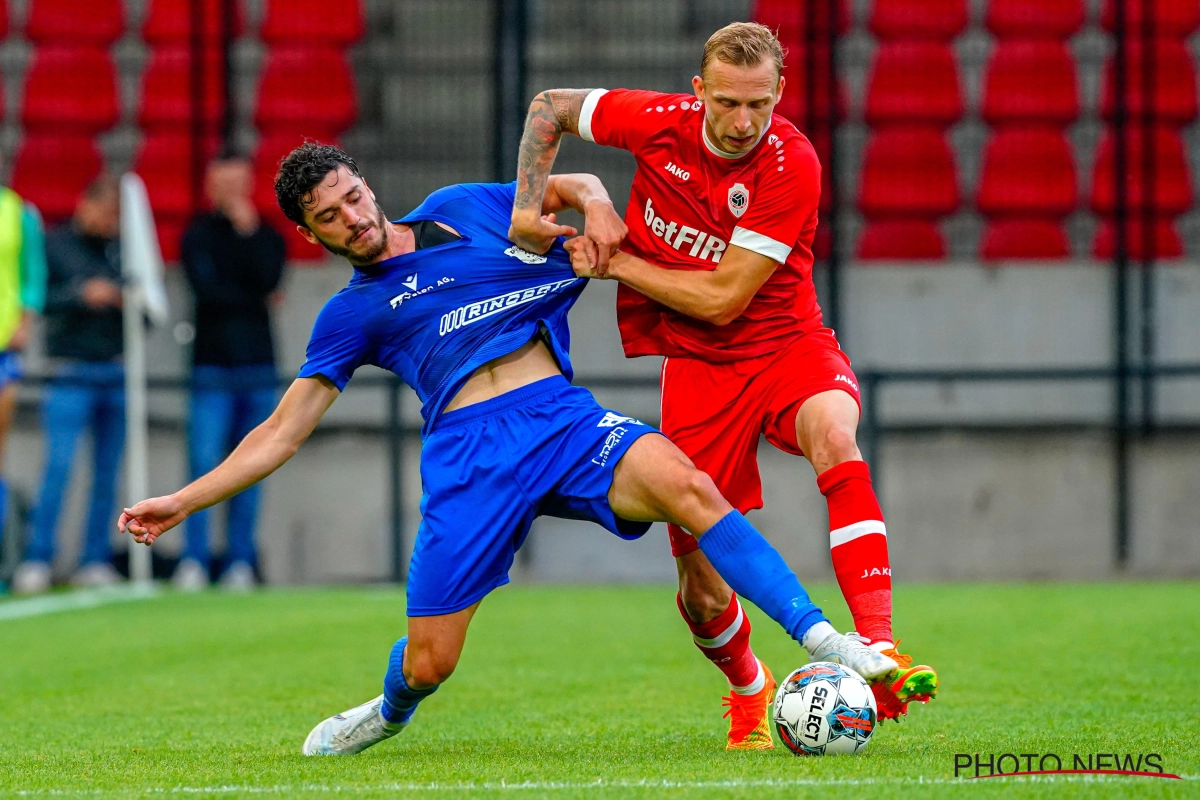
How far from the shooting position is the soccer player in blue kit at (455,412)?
4492 millimetres

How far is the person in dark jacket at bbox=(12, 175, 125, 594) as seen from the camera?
34.5 ft

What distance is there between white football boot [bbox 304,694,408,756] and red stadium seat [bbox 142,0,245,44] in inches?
336

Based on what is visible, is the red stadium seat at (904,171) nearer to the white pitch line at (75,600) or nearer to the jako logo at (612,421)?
the white pitch line at (75,600)

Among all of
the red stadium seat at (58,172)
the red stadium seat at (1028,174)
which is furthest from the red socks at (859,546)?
the red stadium seat at (58,172)

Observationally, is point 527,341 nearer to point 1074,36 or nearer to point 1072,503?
point 1072,503

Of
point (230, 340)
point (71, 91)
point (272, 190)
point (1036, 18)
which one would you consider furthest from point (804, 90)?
point (71, 91)

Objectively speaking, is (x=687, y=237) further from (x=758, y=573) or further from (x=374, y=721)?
(x=374, y=721)

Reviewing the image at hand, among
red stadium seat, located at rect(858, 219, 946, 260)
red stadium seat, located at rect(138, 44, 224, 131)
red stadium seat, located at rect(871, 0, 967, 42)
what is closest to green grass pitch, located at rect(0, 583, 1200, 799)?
red stadium seat, located at rect(858, 219, 946, 260)

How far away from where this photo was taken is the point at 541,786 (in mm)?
3840

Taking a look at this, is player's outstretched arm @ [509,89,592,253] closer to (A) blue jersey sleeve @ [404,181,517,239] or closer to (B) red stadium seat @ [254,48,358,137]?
(A) blue jersey sleeve @ [404,181,517,239]

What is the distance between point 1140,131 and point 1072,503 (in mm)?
2706

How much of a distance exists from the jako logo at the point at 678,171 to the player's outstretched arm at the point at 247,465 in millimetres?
1193

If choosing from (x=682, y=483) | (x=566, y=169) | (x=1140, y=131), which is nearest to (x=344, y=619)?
(x=566, y=169)

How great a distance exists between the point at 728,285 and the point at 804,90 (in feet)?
23.7
